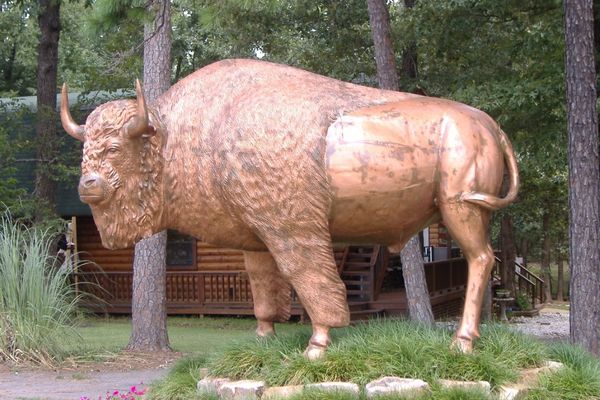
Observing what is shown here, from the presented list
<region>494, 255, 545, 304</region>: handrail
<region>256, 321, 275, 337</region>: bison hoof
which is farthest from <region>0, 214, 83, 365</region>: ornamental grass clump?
Result: <region>494, 255, 545, 304</region>: handrail

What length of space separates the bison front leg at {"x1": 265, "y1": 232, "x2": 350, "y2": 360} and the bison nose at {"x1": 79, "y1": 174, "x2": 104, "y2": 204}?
45.7 inches

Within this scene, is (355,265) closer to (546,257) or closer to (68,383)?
(68,383)

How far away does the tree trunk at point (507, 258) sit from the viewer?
23422 mm

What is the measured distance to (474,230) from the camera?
6035mm

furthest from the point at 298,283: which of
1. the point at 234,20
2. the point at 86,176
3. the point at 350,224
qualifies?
the point at 234,20

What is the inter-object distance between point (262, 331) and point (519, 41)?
8.80 metres

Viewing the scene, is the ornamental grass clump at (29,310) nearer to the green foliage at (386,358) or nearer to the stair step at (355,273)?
the green foliage at (386,358)

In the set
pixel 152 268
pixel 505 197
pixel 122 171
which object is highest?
pixel 122 171

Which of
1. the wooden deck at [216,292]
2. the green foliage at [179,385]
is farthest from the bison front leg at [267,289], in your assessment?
the wooden deck at [216,292]

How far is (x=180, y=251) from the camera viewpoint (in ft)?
72.3

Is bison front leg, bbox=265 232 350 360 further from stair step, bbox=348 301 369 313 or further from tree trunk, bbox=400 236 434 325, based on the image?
stair step, bbox=348 301 369 313

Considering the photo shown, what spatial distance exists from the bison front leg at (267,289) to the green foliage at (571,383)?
1928 millimetres

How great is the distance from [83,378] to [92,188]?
483cm

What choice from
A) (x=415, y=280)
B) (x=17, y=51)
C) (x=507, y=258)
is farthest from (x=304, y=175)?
(x=17, y=51)
